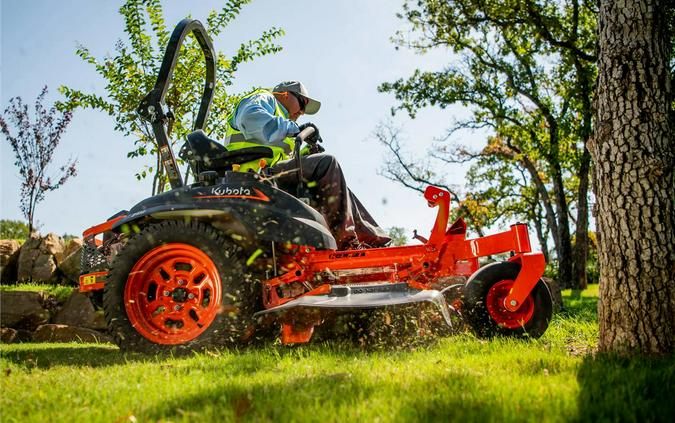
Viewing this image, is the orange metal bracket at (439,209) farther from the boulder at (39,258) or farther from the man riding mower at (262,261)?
the boulder at (39,258)

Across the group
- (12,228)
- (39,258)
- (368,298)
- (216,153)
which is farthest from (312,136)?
(12,228)

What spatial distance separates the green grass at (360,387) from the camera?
6.69 feet

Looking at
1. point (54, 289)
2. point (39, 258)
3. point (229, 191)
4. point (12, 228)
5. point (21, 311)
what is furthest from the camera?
point (12, 228)

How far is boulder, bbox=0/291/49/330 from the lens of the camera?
26.0 feet

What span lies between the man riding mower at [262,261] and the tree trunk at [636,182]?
2.49ft

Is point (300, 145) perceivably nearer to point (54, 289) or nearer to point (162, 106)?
point (162, 106)

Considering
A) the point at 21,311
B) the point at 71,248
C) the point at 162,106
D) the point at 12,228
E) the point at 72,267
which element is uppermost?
the point at 12,228

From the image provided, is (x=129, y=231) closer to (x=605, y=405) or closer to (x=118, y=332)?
(x=118, y=332)

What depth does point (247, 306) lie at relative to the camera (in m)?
3.85

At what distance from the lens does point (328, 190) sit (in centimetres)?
436

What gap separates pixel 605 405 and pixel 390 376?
96 cm

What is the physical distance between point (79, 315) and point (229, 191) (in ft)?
17.4

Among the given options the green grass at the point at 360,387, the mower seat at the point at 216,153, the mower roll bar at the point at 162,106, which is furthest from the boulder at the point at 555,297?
the mower roll bar at the point at 162,106

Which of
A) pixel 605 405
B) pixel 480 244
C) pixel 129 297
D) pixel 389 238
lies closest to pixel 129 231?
pixel 129 297
